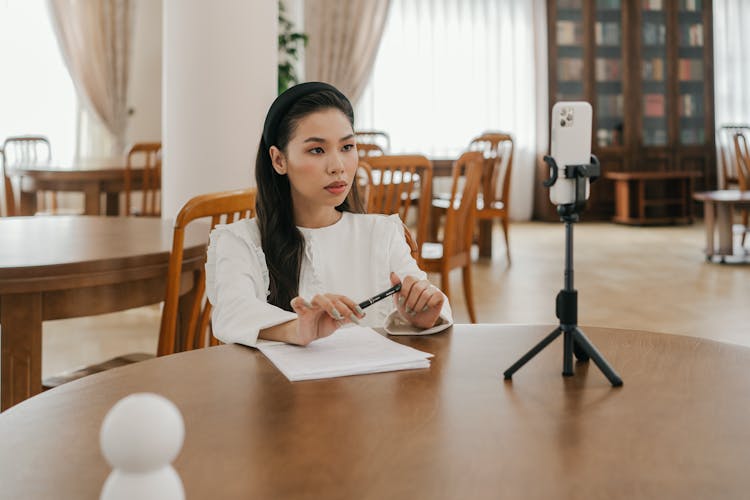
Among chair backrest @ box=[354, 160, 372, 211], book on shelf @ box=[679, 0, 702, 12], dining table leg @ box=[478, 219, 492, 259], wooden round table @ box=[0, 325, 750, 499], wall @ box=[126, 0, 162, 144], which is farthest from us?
book on shelf @ box=[679, 0, 702, 12]

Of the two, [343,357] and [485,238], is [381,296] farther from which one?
[485,238]

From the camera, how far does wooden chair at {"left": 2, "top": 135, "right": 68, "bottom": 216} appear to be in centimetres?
559

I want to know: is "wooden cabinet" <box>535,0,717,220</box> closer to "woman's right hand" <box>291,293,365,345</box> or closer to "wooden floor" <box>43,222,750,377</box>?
"wooden floor" <box>43,222,750,377</box>

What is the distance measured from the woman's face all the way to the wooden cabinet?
7836 millimetres

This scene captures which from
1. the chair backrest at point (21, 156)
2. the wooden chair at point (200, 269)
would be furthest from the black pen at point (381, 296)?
the chair backrest at point (21, 156)

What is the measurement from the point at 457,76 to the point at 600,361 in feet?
27.3

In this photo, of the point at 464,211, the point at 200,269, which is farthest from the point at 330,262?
the point at 464,211

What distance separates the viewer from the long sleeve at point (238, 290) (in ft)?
4.18

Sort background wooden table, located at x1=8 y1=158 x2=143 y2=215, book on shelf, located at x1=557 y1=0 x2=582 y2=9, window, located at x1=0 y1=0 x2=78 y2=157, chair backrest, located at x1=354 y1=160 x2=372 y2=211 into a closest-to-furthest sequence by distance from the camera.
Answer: chair backrest, located at x1=354 y1=160 x2=372 y2=211, background wooden table, located at x1=8 y1=158 x2=143 y2=215, window, located at x1=0 y1=0 x2=78 y2=157, book on shelf, located at x1=557 y1=0 x2=582 y2=9

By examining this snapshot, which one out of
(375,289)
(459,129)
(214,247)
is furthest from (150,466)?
(459,129)

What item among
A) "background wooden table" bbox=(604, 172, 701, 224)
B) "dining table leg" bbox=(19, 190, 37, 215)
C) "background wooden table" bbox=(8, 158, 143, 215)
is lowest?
"dining table leg" bbox=(19, 190, 37, 215)

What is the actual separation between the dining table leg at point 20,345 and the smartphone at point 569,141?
3.93ft

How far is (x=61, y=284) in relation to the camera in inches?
70.5

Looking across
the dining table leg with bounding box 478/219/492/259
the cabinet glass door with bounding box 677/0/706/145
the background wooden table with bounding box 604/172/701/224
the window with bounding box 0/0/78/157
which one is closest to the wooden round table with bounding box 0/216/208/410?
the dining table leg with bounding box 478/219/492/259
